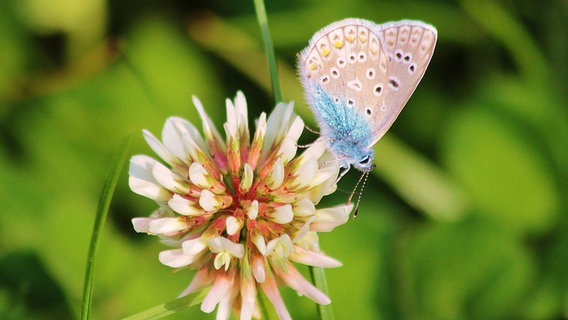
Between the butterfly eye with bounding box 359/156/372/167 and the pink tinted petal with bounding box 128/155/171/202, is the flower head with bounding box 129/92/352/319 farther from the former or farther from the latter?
the butterfly eye with bounding box 359/156/372/167

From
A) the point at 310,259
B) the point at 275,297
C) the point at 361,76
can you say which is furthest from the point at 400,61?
the point at 275,297

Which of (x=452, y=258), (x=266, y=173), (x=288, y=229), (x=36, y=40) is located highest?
(x=36, y=40)

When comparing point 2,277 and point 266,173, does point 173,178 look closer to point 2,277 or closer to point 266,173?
point 266,173

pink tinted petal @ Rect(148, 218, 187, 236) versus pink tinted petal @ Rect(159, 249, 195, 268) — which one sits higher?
pink tinted petal @ Rect(148, 218, 187, 236)

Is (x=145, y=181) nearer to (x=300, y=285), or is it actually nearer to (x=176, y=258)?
(x=176, y=258)

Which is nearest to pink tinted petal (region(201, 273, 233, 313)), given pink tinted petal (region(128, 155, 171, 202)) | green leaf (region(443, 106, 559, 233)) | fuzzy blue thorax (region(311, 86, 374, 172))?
pink tinted petal (region(128, 155, 171, 202))

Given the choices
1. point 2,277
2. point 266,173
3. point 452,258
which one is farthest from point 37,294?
point 452,258
